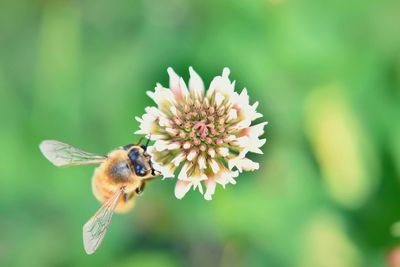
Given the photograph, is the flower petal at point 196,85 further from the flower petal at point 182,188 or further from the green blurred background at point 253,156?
the green blurred background at point 253,156

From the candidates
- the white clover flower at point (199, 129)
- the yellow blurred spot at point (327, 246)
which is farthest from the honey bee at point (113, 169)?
the yellow blurred spot at point (327, 246)

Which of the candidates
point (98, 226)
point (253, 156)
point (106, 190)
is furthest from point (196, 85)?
point (253, 156)

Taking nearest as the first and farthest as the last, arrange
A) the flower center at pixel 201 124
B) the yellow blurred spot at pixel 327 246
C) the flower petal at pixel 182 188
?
the flower petal at pixel 182 188
the flower center at pixel 201 124
the yellow blurred spot at pixel 327 246

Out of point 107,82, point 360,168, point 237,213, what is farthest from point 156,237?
point 360,168

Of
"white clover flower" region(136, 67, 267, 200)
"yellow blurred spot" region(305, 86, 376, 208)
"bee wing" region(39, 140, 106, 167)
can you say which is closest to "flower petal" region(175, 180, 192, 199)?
"white clover flower" region(136, 67, 267, 200)

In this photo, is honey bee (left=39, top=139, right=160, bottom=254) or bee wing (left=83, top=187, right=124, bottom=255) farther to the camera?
honey bee (left=39, top=139, right=160, bottom=254)

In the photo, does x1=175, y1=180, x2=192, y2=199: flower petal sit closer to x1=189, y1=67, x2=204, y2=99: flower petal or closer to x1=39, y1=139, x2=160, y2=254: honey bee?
x1=39, y1=139, x2=160, y2=254: honey bee

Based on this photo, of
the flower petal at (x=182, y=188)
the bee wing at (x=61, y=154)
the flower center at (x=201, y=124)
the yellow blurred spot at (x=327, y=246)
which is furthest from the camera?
the yellow blurred spot at (x=327, y=246)
